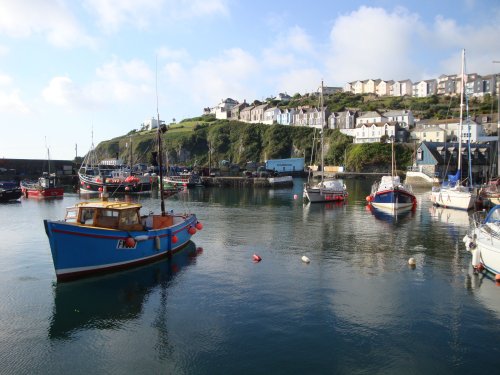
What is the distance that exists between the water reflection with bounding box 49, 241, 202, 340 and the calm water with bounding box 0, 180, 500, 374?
0.25ft

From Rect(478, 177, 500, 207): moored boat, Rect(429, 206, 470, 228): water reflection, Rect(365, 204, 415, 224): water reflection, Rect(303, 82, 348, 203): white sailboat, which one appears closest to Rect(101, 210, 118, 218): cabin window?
Rect(365, 204, 415, 224): water reflection

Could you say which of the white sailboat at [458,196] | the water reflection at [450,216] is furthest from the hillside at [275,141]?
the water reflection at [450,216]

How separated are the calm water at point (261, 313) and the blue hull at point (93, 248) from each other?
76 cm

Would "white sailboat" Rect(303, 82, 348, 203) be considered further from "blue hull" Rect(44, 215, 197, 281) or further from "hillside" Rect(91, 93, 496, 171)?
"hillside" Rect(91, 93, 496, 171)

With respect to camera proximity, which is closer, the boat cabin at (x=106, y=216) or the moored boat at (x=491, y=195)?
the boat cabin at (x=106, y=216)

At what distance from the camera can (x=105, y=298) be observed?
800 inches

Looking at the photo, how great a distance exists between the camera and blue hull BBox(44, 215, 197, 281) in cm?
2108

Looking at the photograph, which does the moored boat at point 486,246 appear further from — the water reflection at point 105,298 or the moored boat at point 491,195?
the moored boat at point 491,195

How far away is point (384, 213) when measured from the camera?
4966cm

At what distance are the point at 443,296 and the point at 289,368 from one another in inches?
402

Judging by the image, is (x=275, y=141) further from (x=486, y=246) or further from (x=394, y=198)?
(x=486, y=246)

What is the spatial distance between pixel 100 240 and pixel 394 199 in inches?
1500

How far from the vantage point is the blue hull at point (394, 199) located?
5134cm

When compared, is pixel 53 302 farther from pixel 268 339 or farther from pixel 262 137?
pixel 262 137
